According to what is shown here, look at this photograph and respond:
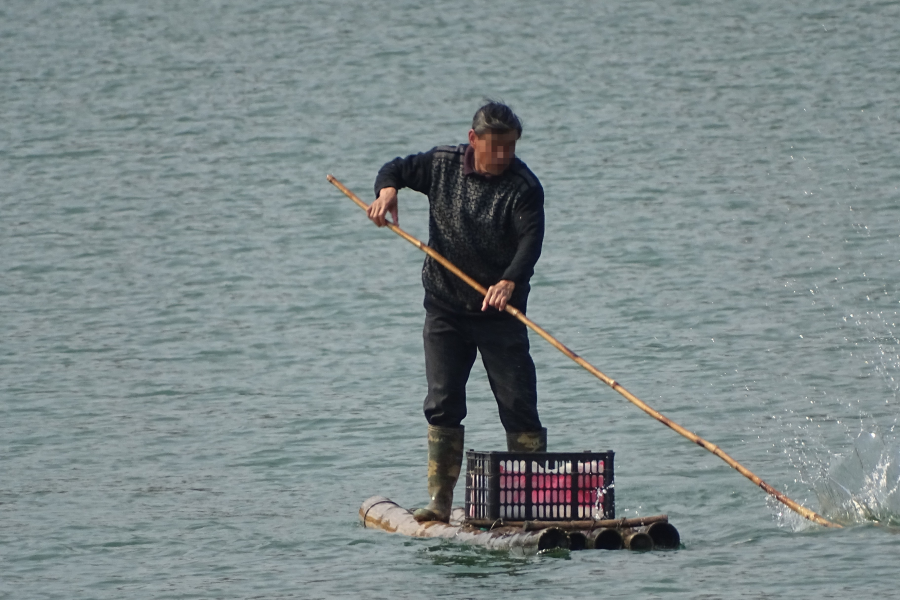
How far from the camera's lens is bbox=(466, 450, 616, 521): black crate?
300 inches

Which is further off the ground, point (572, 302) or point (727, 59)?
point (727, 59)

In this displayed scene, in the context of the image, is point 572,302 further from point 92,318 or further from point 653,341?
point 92,318

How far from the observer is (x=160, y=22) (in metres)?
35.4

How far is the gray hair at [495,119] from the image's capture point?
7.57 m

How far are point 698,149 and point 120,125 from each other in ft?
31.1

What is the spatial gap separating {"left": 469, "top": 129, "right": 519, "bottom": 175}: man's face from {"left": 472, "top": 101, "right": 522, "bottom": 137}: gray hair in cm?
2

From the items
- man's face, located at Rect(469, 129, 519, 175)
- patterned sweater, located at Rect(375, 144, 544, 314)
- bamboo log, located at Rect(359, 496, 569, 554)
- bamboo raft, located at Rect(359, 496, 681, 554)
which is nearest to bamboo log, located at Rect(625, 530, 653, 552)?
bamboo raft, located at Rect(359, 496, 681, 554)

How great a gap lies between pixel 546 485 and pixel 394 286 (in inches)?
416

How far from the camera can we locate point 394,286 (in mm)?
18188

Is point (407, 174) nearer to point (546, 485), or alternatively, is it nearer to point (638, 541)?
point (546, 485)

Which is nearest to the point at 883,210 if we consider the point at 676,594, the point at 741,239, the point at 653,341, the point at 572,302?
the point at 741,239

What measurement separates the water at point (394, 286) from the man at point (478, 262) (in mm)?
684

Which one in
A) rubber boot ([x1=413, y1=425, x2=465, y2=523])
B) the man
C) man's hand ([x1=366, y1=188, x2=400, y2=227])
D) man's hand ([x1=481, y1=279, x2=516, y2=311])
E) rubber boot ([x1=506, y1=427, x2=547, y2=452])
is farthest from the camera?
rubber boot ([x1=413, y1=425, x2=465, y2=523])

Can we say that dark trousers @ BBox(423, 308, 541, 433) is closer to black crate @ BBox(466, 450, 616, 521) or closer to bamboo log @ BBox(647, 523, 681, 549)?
black crate @ BBox(466, 450, 616, 521)
